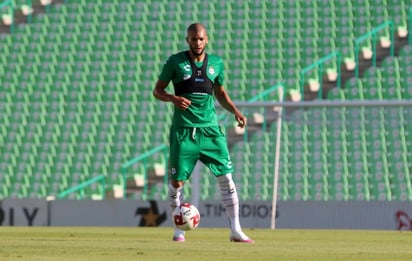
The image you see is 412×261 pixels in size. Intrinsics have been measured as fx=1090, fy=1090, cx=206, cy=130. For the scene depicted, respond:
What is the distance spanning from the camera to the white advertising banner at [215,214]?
14.5 m

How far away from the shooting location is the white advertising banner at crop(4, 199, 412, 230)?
47.5 ft

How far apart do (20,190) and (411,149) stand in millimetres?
7419

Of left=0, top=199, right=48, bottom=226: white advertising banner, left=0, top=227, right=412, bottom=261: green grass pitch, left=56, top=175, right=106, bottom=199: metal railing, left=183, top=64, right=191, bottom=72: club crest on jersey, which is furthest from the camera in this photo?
left=56, top=175, right=106, bottom=199: metal railing

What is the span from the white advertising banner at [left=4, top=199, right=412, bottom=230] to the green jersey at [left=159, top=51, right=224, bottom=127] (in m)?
5.81

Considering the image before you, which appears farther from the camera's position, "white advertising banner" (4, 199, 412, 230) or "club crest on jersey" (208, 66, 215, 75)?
"white advertising banner" (4, 199, 412, 230)

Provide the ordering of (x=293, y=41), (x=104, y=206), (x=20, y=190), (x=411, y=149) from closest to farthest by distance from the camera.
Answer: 1. (x=411, y=149)
2. (x=104, y=206)
3. (x=20, y=190)
4. (x=293, y=41)

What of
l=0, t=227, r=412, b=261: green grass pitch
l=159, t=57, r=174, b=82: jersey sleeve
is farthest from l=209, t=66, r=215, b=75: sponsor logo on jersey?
l=0, t=227, r=412, b=261: green grass pitch

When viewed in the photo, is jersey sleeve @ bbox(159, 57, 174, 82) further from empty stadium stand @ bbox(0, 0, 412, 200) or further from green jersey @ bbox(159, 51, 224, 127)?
empty stadium stand @ bbox(0, 0, 412, 200)

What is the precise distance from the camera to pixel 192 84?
9.18m

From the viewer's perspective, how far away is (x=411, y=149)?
14719 millimetres

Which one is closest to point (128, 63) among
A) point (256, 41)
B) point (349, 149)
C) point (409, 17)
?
point (256, 41)

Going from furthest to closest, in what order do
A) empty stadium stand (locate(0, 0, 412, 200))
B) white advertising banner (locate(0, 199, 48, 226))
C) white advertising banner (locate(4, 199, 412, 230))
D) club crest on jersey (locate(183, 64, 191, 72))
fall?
empty stadium stand (locate(0, 0, 412, 200))
white advertising banner (locate(0, 199, 48, 226))
white advertising banner (locate(4, 199, 412, 230))
club crest on jersey (locate(183, 64, 191, 72))

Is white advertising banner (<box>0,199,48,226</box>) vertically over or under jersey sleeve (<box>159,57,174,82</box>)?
under

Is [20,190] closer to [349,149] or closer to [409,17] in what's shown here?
[349,149]
